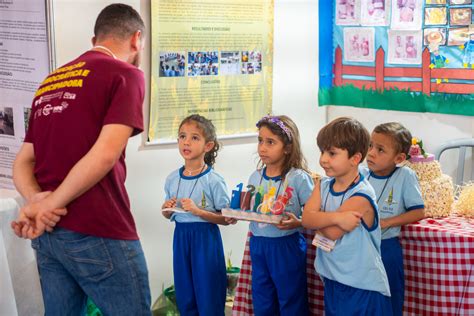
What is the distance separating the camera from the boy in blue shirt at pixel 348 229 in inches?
117

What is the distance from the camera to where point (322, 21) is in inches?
204

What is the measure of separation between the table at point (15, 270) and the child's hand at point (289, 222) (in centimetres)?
148

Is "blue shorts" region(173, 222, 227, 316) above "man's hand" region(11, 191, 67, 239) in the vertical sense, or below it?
below

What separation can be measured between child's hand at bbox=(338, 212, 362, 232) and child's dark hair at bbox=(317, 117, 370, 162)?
0.25 metres

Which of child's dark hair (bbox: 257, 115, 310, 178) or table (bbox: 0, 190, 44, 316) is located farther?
table (bbox: 0, 190, 44, 316)

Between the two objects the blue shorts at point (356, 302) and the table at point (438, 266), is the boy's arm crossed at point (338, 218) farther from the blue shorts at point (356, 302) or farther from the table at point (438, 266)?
the table at point (438, 266)

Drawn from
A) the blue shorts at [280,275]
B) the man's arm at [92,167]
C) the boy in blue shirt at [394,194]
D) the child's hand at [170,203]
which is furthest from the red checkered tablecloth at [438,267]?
the man's arm at [92,167]

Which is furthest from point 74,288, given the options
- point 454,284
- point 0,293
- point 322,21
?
point 322,21

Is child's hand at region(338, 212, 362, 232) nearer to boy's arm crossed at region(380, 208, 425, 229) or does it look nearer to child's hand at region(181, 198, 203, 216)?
boy's arm crossed at region(380, 208, 425, 229)

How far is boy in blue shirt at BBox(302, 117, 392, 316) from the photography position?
2.96 m

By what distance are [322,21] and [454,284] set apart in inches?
95.8

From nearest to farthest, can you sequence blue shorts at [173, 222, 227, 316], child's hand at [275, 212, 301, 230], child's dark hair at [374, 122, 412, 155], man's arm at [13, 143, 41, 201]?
1. man's arm at [13, 143, 41, 201]
2. child's hand at [275, 212, 301, 230]
3. child's dark hair at [374, 122, 412, 155]
4. blue shorts at [173, 222, 227, 316]

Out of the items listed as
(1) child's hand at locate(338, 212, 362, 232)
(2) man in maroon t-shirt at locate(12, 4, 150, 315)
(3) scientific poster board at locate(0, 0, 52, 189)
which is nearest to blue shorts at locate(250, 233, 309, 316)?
(1) child's hand at locate(338, 212, 362, 232)

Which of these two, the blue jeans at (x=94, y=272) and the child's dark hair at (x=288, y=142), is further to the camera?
the child's dark hair at (x=288, y=142)
